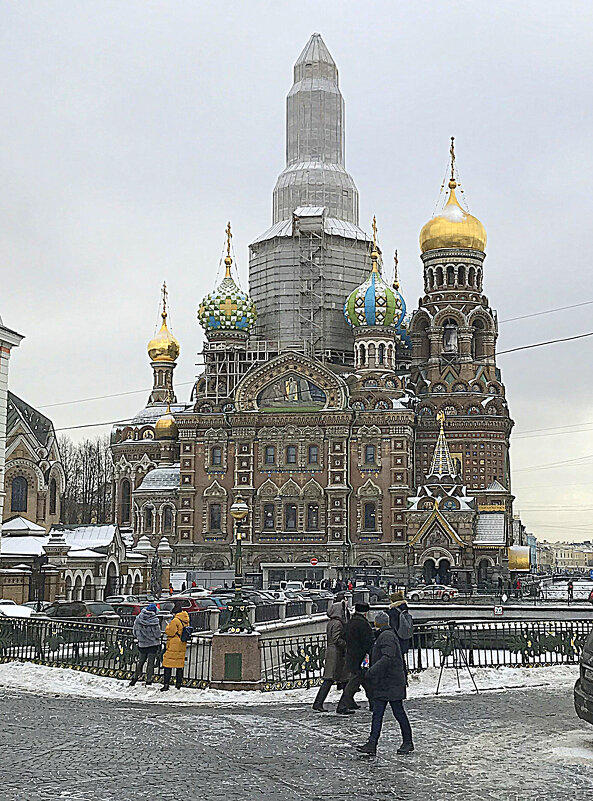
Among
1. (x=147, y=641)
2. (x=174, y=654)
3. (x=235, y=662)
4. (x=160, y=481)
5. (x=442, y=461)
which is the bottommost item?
(x=235, y=662)

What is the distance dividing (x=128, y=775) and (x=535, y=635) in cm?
1347

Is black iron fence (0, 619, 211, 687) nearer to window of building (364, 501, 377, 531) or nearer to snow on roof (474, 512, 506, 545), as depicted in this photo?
snow on roof (474, 512, 506, 545)

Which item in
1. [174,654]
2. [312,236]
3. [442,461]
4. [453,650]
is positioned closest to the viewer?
[174,654]

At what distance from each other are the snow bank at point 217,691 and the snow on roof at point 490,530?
36.1 meters

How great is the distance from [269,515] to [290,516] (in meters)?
1.22

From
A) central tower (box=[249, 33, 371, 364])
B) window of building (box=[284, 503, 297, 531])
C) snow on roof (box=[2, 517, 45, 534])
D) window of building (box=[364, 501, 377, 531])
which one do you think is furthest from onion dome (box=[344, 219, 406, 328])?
snow on roof (box=[2, 517, 45, 534])

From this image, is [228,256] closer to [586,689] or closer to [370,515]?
[370,515]

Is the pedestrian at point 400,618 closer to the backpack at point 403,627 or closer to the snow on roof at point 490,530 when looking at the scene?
the backpack at point 403,627

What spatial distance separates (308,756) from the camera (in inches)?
516

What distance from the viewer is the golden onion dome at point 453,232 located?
67.3m

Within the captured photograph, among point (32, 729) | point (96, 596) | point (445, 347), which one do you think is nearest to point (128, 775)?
point (32, 729)

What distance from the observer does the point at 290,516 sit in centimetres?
6278

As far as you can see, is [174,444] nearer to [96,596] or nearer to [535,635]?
[96,596]

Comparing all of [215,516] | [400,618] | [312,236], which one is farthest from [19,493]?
[400,618]
